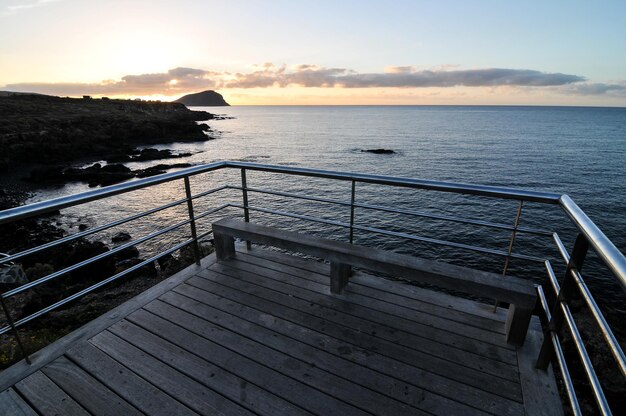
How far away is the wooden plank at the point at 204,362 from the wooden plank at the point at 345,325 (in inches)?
26.5

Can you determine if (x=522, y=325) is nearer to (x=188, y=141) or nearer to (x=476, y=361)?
(x=476, y=361)

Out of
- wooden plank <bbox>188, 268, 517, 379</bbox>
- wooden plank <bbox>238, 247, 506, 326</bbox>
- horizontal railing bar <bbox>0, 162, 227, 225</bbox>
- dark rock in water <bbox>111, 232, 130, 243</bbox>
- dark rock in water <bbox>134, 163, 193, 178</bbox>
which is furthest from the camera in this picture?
dark rock in water <bbox>134, 163, 193, 178</bbox>

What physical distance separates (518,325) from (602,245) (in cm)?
145

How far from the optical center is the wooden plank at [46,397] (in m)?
2.16

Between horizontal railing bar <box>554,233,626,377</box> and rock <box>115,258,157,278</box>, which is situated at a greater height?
horizontal railing bar <box>554,233,626,377</box>

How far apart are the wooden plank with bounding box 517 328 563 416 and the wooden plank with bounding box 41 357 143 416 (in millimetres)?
2760

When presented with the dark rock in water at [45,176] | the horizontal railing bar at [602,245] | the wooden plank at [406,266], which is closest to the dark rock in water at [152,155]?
the dark rock in water at [45,176]

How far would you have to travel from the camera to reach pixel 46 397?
2264 mm

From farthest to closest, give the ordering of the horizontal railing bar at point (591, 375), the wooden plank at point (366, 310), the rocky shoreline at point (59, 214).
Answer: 1. the rocky shoreline at point (59, 214)
2. the wooden plank at point (366, 310)
3. the horizontal railing bar at point (591, 375)

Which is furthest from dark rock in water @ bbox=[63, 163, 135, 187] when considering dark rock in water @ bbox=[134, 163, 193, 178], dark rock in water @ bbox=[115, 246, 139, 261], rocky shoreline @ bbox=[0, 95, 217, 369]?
dark rock in water @ bbox=[115, 246, 139, 261]

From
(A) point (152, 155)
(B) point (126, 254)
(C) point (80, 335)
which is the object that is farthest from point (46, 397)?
(A) point (152, 155)

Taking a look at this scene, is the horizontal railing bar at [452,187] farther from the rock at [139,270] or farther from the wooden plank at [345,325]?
the rock at [139,270]

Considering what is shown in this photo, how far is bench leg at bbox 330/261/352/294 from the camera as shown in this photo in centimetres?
338

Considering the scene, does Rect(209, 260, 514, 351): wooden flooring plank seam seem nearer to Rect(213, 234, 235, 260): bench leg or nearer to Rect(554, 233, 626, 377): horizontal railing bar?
Rect(213, 234, 235, 260): bench leg
